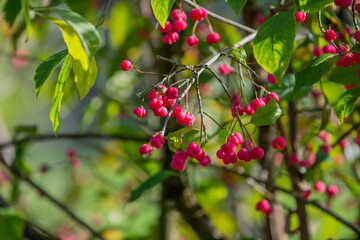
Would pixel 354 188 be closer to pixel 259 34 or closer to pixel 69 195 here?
pixel 259 34

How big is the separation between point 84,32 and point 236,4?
0.20 m

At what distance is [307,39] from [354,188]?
41 cm

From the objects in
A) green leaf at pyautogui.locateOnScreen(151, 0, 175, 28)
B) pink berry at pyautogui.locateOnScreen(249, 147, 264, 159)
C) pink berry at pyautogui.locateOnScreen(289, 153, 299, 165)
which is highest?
green leaf at pyautogui.locateOnScreen(151, 0, 175, 28)

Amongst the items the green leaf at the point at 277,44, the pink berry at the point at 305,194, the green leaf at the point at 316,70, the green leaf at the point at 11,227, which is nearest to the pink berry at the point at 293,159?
the pink berry at the point at 305,194

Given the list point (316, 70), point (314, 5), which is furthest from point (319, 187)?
point (314, 5)

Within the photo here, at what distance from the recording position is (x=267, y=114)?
540 millimetres

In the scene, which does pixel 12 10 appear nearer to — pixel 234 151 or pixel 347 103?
pixel 234 151

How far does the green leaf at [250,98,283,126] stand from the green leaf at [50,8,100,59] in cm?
23

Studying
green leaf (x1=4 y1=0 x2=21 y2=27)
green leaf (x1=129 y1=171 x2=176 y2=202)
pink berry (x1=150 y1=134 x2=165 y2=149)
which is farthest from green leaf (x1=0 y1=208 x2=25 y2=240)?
pink berry (x1=150 y1=134 x2=165 y2=149)

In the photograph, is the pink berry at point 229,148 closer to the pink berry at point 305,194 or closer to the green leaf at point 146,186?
the green leaf at point 146,186

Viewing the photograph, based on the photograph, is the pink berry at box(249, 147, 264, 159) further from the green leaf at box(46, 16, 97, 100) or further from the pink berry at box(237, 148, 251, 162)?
the green leaf at box(46, 16, 97, 100)

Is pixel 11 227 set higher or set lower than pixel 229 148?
lower

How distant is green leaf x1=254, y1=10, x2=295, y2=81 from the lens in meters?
0.48

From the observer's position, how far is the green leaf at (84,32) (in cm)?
52
